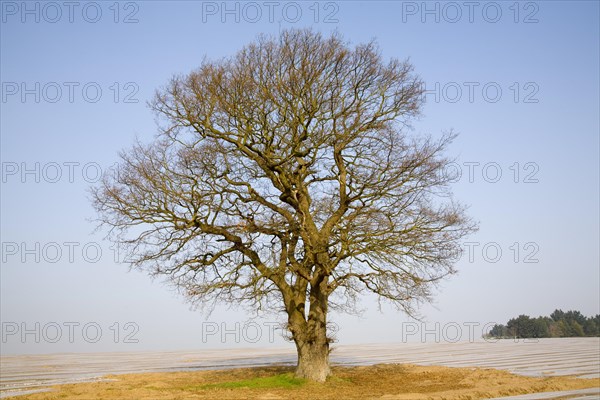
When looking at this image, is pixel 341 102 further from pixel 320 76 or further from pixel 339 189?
pixel 339 189

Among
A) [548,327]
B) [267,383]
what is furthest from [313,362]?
[548,327]

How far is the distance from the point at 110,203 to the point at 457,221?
12.5 m

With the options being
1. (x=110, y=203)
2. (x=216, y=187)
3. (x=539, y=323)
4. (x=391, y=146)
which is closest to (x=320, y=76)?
(x=391, y=146)

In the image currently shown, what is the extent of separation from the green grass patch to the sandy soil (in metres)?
0.34

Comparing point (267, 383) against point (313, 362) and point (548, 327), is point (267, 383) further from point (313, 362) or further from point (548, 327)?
point (548, 327)

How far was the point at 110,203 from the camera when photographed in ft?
75.4

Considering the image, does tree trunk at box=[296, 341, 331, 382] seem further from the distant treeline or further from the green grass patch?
the distant treeline

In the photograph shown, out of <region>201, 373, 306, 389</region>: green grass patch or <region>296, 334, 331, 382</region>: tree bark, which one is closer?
<region>201, 373, 306, 389</region>: green grass patch

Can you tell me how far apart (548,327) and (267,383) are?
185 ft

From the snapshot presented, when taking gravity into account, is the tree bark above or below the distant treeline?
above

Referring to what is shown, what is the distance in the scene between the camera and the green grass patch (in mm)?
22453

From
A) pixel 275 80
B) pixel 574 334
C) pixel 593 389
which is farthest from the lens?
pixel 574 334

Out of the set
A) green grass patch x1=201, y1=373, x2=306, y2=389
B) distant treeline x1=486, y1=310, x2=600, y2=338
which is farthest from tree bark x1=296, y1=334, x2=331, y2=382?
distant treeline x1=486, y1=310, x2=600, y2=338

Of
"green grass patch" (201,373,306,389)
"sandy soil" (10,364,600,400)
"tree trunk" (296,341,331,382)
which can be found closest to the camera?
"sandy soil" (10,364,600,400)
